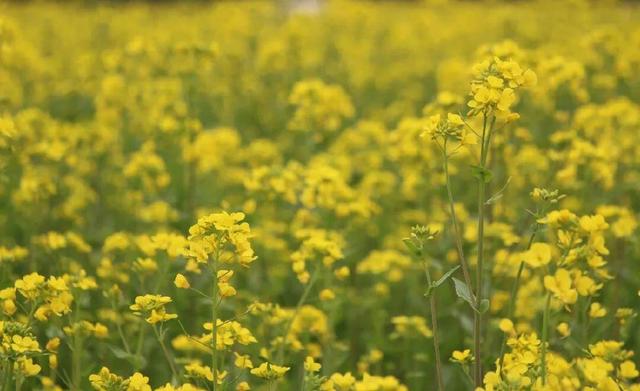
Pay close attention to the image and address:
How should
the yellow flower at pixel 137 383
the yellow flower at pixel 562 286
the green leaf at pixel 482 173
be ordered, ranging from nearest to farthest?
the yellow flower at pixel 562 286
the yellow flower at pixel 137 383
the green leaf at pixel 482 173

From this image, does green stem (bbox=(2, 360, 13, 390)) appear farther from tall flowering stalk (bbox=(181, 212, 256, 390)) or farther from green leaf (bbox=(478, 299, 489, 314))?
green leaf (bbox=(478, 299, 489, 314))

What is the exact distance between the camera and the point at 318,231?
3326 millimetres

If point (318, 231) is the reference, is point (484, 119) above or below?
above

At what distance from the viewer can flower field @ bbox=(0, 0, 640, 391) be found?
8.06 feet

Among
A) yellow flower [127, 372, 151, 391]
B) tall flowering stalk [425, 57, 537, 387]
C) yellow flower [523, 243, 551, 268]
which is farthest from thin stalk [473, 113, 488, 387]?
yellow flower [127, 372, 151, 391]

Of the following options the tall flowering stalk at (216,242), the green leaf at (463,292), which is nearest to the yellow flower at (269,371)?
the tall flowering stalk at (216,242)

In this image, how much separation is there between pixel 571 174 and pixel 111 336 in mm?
1932

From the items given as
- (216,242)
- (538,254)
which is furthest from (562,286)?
(216,242)

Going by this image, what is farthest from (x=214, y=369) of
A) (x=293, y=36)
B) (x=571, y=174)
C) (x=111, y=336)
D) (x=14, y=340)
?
(x=293, y=36)

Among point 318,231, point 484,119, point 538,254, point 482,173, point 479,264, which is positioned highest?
point 484,119

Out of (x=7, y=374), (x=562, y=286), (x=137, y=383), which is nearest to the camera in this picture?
(x=562, y=286)

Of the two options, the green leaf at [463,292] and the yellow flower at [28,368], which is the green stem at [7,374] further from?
the green leaf at [463,292]

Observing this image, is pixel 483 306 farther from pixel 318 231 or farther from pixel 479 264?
pixel 318 231

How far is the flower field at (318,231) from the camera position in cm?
246
